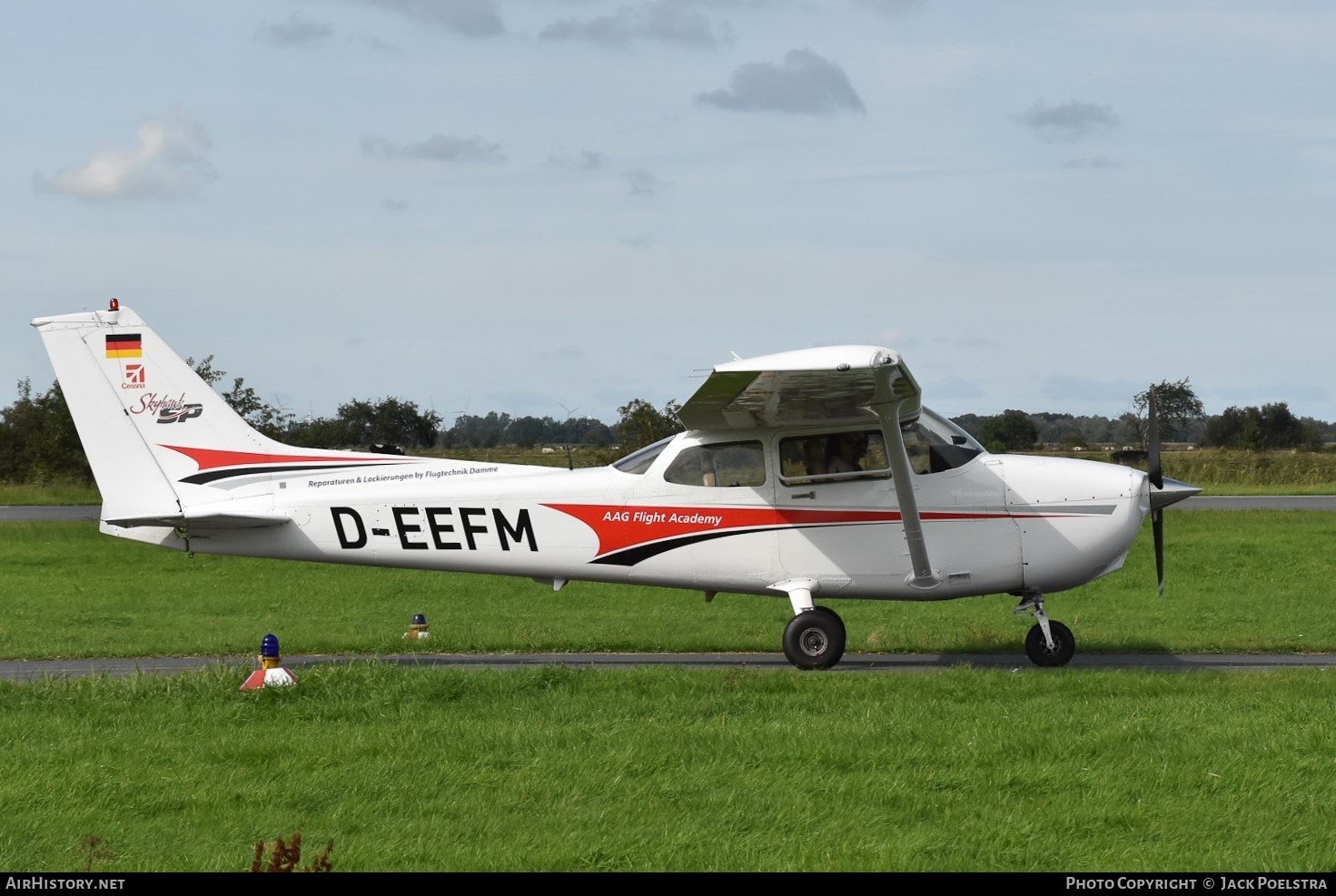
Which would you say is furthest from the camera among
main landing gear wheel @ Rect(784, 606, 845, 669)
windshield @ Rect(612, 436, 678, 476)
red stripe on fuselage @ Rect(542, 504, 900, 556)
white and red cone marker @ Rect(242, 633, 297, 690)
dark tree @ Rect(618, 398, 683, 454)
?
dark tree @ Rect(618, 398, 683, 454)

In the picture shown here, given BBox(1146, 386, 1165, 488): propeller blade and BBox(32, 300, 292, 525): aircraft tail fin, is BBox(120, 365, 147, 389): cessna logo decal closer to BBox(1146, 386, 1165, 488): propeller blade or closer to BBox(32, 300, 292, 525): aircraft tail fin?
BBox(32, 300, 292, 525): aircraft tail fin

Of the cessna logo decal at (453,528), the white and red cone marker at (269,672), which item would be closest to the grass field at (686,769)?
the white and red cone marker at (269,672)

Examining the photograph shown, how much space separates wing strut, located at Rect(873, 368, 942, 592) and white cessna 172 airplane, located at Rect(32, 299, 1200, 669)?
3 cm

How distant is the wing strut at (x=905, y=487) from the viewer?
11.0 meters

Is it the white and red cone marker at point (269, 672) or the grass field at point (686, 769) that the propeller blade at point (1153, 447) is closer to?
the grass field at point (686, 769)

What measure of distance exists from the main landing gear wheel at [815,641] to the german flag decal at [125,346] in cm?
639

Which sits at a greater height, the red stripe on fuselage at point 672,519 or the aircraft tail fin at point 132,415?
the aircraft tail fin at point 132,415

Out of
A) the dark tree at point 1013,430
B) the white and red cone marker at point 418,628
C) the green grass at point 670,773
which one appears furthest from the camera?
the dark tree at point 1013,430

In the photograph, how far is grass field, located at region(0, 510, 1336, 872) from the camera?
233 inches

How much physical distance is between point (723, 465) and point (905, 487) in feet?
5.54

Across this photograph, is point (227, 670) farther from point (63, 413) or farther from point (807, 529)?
point (63, 413)

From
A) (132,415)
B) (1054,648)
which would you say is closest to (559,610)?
(132,415)

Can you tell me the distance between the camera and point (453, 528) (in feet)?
39.8

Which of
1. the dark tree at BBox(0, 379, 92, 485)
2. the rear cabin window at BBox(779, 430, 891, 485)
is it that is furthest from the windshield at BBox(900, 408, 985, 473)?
the dark tree at BBox(0, 379, 92, 485)
